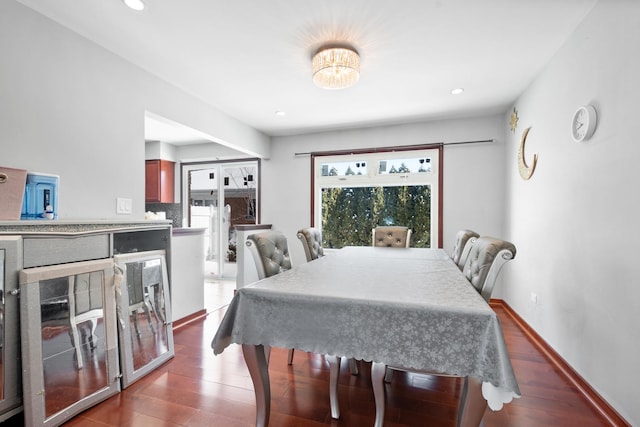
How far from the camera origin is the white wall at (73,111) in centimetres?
178

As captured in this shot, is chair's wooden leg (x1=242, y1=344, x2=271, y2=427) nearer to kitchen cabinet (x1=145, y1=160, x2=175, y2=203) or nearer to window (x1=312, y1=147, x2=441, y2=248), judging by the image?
window (x1=312, y1=147, x2=441, y2=248)

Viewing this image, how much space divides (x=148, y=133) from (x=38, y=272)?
3.80 meters

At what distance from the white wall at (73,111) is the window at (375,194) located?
8.38 ft

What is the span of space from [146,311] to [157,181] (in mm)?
3743

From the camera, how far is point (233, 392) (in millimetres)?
1872

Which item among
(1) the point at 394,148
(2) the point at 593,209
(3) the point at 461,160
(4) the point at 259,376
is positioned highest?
(1) the point at 394,148

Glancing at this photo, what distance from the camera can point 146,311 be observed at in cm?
215

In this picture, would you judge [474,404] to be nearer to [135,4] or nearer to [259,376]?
[259,376]

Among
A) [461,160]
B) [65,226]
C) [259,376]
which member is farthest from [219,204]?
[259,376]

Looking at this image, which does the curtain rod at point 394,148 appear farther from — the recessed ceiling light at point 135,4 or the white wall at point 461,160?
the recessed ceiling light at point 135,4

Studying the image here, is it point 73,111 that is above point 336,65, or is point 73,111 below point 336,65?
below

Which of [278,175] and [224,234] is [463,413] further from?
[224,234]

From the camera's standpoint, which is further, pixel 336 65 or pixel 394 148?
pixel 394 148

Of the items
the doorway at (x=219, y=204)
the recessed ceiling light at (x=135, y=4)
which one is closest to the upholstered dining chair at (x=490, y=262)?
the recessed ceiling light at (x=135, y=4)
